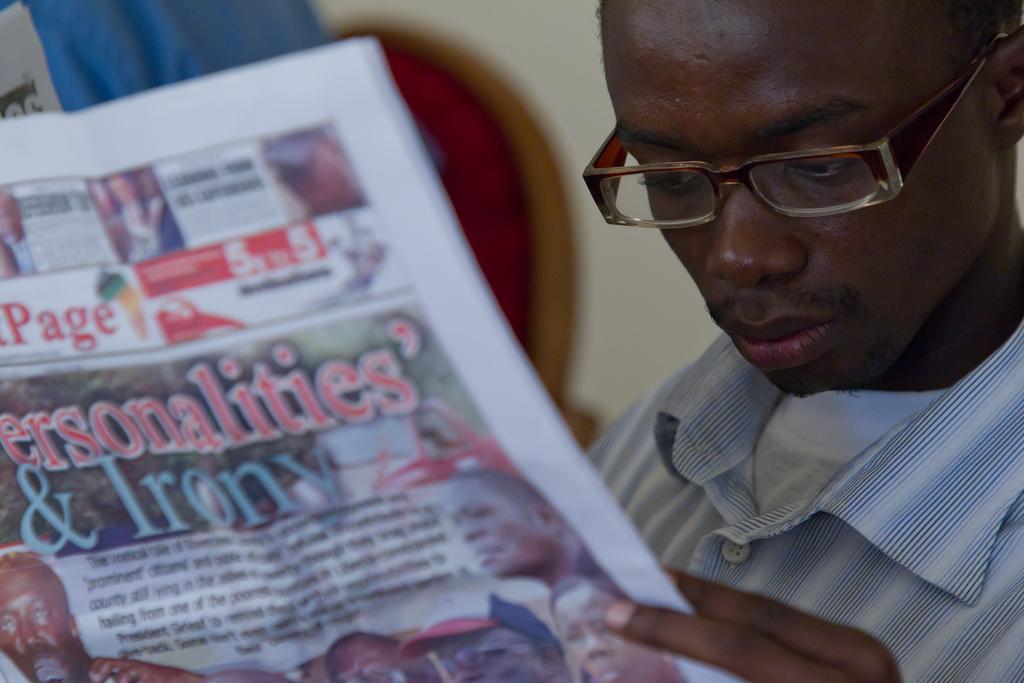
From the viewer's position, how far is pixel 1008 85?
0.72 meters

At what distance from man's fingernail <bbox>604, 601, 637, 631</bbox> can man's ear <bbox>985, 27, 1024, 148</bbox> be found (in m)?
0.42

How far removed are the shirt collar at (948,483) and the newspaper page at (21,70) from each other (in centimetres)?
55

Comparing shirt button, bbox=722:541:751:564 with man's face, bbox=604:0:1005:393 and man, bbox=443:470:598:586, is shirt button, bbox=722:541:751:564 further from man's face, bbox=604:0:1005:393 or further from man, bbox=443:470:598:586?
man, bbox=443:470:598:586

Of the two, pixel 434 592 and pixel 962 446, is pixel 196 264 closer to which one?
pixel 434 592

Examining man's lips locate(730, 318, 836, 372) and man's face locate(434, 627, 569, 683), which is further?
man's lips locate(730, 318, 836, 372)

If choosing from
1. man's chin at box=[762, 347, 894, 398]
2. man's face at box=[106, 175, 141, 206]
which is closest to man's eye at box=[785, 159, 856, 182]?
man's chin at box=[762, 347, 894, 398]

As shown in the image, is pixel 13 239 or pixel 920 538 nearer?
pixel 13 239

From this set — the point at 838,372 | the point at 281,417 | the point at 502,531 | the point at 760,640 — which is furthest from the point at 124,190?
the point at 838,372

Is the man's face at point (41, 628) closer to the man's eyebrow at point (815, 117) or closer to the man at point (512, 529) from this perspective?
the man at point (512, 529)

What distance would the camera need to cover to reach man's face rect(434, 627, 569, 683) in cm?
51

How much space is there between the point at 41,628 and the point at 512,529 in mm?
239

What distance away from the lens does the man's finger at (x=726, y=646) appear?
Result: 1.54ft

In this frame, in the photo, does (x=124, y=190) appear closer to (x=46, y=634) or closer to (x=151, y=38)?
(x=46, y=634)

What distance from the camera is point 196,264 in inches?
19.9
